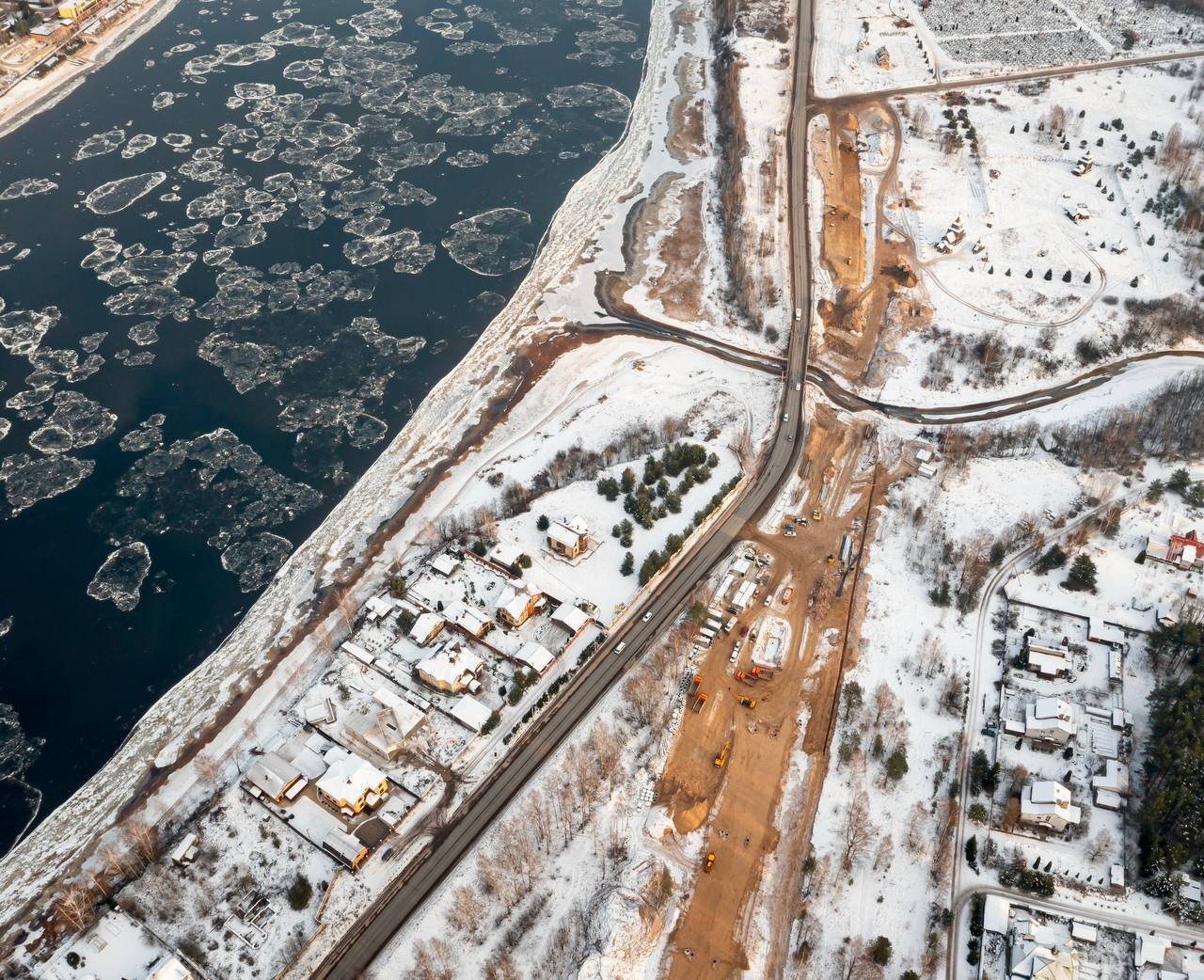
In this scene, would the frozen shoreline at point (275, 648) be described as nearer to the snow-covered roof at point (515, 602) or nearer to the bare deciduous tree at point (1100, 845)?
the snow-covered roof at point (515, 602)

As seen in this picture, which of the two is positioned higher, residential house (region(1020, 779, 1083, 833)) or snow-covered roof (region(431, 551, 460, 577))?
snow-covered roof (region(431, 551, 460, 577))

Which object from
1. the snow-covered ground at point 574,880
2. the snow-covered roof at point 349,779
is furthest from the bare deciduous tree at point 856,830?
the snow-covered roof at point 349,779

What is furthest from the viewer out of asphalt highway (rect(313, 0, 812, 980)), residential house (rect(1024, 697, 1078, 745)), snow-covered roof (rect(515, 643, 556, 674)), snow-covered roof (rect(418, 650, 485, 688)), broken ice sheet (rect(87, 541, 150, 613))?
broken ice sheet (rect(87, 541, 150, 613))

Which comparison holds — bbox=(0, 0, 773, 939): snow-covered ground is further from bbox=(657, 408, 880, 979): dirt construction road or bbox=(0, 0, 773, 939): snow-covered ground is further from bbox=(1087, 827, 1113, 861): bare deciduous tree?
bbox=(1087, 827, 1113, 861): bare deciduous tree

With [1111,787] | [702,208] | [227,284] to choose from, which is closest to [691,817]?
[1111,787]

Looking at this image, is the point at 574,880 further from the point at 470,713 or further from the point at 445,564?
the point at 445,564

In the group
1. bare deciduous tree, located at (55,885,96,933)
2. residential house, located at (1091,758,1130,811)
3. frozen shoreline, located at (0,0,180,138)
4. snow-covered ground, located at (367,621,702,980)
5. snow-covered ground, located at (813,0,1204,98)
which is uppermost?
frozen shoreline, located at (0,0,180,138)

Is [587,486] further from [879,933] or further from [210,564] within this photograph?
[879,933]

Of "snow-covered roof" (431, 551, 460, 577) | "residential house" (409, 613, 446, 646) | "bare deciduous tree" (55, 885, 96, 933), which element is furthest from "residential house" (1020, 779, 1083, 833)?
"bare deciduous tree" (55, 885, 96, 933)
